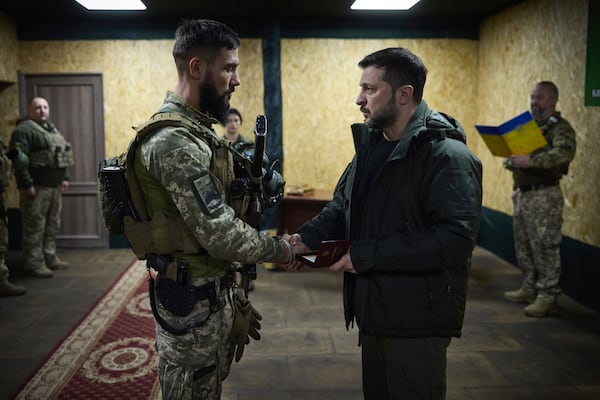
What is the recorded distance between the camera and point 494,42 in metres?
6.77

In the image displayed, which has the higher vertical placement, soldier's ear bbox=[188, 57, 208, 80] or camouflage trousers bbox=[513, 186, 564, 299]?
soldier's ear bbox=[188, 57, 208, 80]

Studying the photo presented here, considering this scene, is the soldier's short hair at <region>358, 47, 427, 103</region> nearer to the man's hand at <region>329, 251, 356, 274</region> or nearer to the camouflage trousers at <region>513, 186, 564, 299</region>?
the man's hand at <region>329, 251, 356, 274</region>

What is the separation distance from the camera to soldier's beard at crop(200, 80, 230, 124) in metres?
2.02

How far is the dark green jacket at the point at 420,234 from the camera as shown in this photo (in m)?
1.83

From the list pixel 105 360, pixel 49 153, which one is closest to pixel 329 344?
pixel 105 360

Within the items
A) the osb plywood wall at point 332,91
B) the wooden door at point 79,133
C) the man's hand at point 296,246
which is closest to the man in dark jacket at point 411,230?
the man's hand at point 296,246

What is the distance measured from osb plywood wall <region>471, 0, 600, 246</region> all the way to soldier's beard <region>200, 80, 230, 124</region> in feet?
12.8

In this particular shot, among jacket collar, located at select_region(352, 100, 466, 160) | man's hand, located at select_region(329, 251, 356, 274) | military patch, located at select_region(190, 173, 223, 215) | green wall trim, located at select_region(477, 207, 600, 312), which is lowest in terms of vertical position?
A: green wall trim, located at select_region(477, 207, 600, 312)

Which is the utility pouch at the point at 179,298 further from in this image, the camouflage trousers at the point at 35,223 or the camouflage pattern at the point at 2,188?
the camouflage trousers at the point at 35,223

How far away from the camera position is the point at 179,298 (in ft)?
6.49

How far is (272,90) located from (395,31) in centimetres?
187

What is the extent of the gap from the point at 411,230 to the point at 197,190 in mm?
786

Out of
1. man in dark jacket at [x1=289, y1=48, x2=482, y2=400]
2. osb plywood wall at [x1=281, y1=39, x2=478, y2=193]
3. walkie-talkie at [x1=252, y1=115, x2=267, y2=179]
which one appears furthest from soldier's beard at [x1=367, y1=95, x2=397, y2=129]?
osb plywood wall at [x1=281, y1=39, x2=478, y2=193]

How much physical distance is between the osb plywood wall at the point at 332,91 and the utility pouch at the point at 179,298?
5.33 m
